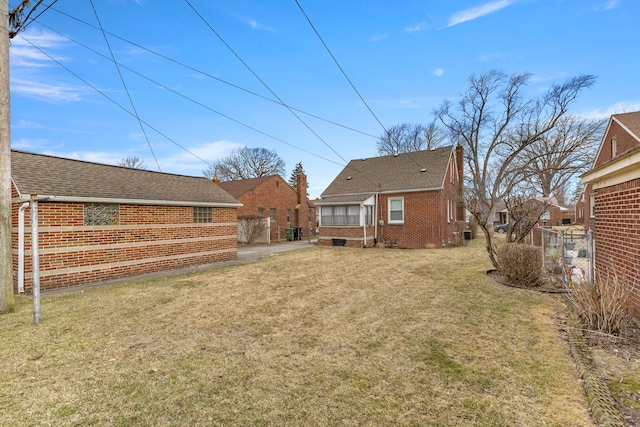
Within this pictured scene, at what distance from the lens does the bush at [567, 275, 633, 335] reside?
423 cm

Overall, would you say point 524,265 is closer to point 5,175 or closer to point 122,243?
point 5,175

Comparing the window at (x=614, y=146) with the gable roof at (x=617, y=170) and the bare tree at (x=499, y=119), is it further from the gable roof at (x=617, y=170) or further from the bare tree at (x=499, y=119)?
the gable roof at (x=617, y=170)

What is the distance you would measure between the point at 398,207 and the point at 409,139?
24.4m

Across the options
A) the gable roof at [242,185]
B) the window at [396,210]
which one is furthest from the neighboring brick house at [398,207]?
the gable roof at [242,185]

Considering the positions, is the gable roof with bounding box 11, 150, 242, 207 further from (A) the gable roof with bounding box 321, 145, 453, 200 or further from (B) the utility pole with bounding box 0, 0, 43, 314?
(A) the gable roof with bounding box 321, 145, 453, 200

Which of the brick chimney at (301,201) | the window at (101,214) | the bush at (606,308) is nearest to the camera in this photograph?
the bush at (606,308)

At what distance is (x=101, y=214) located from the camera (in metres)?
9.48

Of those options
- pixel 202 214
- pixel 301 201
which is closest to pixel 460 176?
pixel 301 201

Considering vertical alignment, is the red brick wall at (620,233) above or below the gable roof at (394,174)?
below

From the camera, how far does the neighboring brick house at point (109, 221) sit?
8352 millimetres

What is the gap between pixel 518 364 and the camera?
3537 mm

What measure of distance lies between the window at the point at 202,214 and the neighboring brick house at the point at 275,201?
1082 cm

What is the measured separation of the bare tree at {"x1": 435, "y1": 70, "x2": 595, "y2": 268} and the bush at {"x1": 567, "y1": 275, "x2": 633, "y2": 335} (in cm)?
1789

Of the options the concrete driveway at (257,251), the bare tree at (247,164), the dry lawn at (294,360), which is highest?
the bare tree at (247,164)
